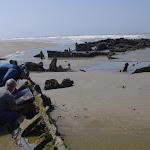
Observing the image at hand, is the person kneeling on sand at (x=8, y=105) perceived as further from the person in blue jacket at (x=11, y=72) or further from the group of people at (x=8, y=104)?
the person in blue jacket at (x=11, y=72)

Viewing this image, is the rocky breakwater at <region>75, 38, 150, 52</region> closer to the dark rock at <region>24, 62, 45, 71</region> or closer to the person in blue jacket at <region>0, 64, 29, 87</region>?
the dark rock at <region>24, 62, 45, 71</region>

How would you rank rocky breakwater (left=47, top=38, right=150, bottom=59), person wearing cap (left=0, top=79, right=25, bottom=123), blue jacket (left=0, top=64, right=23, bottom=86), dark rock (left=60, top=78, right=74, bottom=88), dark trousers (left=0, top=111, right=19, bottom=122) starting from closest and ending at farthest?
person wearing cap (left=0, top=79, right=25, bottom=123), dark trousers (left=0, top=111, right=19, bottom=122), blue jacket (left=0, top=64, right=23, bottom=86), dark rock (left=60, top=78, right=74, bottom=88), rocky breakwater (left=47, top=38, right=150, bottom=59)

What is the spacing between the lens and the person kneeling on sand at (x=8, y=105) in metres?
5.25

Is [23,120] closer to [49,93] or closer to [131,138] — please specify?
[131,138]

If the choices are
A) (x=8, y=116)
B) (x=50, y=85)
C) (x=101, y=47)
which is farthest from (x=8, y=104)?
(x=101, y=47)

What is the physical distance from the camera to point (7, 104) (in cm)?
541

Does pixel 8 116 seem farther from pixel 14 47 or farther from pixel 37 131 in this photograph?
pixel 14 47

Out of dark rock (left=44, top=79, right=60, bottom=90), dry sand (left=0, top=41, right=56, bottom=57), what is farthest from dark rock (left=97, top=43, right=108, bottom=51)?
dark rock (left=44, top=79, right=60, bottom=90)

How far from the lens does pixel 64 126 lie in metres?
5.77

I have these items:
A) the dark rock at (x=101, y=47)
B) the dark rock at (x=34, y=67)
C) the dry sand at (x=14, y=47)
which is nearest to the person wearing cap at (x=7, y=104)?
the dark rock at (x=34, y=67)

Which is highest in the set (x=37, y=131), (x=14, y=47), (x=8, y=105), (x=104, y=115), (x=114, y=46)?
(x=8, y=105)

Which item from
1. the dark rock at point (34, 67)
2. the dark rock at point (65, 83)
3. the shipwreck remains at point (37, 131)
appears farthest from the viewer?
the dark rock at point (34, 67)

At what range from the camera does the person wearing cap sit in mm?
5254

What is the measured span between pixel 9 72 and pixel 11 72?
0.05m
